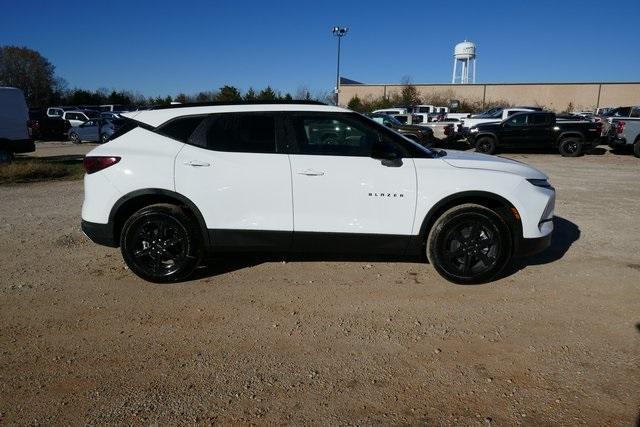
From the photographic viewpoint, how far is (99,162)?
441 cm

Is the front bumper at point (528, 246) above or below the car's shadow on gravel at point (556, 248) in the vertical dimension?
above

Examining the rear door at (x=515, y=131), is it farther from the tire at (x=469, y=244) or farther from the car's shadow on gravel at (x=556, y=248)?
the tire at (x=469, y=244)

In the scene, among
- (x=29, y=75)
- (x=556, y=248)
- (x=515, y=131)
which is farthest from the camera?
(x=29, y=75)

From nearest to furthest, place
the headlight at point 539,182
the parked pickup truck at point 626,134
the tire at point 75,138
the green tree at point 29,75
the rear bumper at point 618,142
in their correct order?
1. the headlight at point 539,182
2. the parked pickup truck at point 626,134
3. the rear bumper at point 618,142
4. the tire at point 75,138
5. the green tree at point 29,75

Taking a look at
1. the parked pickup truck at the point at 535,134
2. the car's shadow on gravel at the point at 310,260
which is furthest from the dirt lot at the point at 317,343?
the parked pickup truck at the point at 535,134

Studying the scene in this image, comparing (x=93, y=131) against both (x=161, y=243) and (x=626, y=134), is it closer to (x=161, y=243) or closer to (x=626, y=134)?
(x=161, y=243)

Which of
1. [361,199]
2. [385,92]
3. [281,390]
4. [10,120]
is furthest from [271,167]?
[385,92]

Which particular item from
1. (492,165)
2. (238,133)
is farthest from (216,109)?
(492,165)

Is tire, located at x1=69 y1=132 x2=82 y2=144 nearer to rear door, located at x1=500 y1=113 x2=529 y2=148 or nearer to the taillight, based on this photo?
rear door, located at x1=500 y1=113 x2=529 y2=148

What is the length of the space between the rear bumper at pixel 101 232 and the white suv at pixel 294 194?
1 centimetres

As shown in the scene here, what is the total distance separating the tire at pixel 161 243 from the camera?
14.5 feet

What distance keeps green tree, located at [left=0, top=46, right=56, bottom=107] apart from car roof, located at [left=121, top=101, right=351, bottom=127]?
62159 mm

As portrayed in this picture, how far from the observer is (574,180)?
11.6 m

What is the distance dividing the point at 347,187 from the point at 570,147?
54.2 ft
